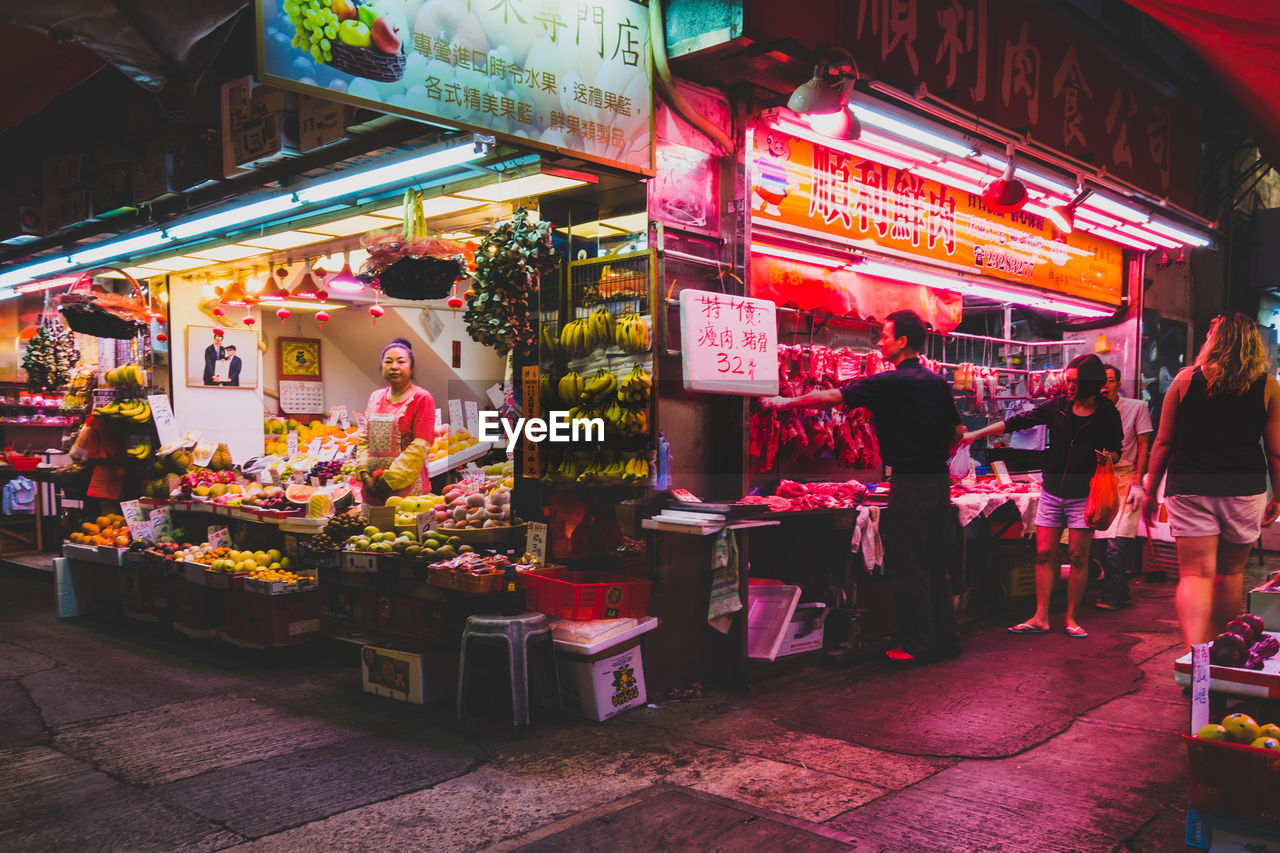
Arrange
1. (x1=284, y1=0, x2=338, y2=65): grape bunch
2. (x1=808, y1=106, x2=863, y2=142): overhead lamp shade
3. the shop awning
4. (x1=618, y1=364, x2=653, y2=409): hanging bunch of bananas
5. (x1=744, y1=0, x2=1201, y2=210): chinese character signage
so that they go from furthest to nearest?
(x1=744, y1=0, x2=1201, y2=210): chinese character signage
(x1=808, y1=106, x2=863, y2=142): overhead lamp shade
(x1=618, y1=364, x2=653, y2=409): hanging bunch of bananas
the shop awning
(x1=284, y1=0, x2=338, y2=65): grape bunch

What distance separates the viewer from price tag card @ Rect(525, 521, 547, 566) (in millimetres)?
5188

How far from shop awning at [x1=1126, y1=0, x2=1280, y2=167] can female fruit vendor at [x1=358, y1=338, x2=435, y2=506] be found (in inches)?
213

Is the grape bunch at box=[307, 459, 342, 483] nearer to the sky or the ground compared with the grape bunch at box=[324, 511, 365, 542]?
nearer to the sky

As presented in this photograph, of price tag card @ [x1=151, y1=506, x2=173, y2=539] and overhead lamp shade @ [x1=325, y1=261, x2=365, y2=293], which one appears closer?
price tag card @ [x1=151, y1=506, x2=173, y2=539]

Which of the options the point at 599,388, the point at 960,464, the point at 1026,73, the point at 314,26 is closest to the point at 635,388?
the point at 599,388

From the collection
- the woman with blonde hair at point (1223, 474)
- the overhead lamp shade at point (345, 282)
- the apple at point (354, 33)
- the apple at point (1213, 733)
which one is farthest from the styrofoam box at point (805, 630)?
the overhead lamp shade at point (345, 282)

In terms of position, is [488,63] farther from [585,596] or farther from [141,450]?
[141,450]

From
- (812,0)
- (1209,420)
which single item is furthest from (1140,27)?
(1209,420)

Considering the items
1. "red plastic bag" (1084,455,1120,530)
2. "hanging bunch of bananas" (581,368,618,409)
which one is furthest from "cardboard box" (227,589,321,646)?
"red plastic bag" (1084,455,1120,530)

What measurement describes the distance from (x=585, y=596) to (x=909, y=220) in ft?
17.4

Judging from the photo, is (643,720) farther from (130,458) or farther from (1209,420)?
(130,458)

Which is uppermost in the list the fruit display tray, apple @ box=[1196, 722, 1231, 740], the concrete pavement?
the fruit display tray

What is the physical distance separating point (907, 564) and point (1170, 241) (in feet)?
25.6

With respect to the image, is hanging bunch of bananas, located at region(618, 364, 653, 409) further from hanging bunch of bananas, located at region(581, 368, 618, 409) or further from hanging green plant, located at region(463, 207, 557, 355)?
hanging green plant, located at region(463, 207, 557, 355)
